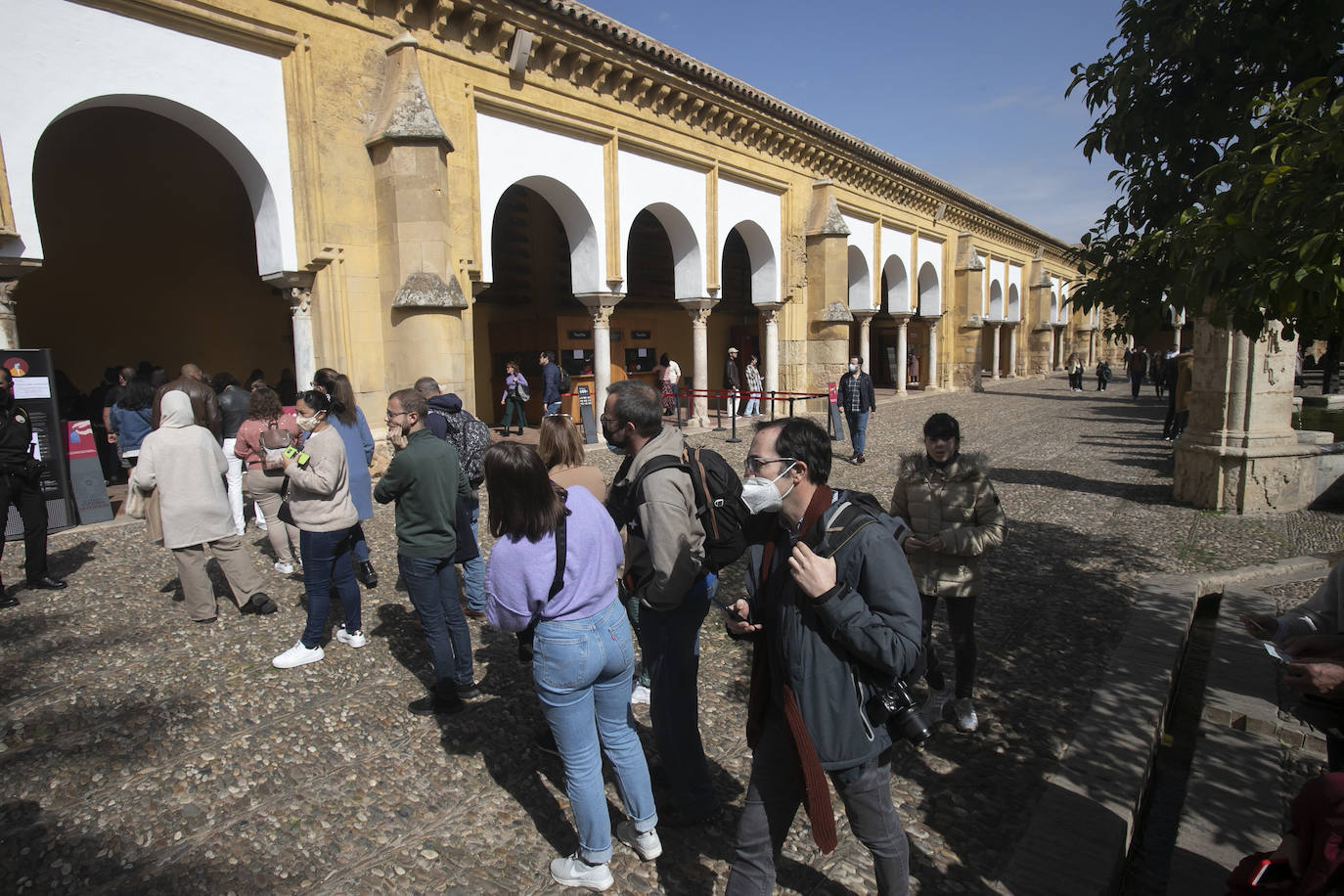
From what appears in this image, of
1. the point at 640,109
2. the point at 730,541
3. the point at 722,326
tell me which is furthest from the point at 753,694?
the point at 722,326

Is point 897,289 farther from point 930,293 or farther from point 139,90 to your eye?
point 139,90

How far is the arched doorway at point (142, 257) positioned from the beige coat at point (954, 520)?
13.2 m

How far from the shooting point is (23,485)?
227 inches

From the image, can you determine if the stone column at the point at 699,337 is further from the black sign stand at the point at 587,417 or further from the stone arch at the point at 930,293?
A: the stone arch at the point at 930,293

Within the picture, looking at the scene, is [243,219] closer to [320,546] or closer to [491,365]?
[491,365]

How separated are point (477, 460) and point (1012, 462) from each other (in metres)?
9.71

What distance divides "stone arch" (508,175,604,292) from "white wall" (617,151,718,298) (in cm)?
62

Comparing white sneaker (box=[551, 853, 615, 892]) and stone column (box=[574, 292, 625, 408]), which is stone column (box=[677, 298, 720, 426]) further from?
white sneaker (box=[551, 853, 615, 892])

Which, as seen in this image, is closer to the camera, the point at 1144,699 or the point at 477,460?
the point at 1144,699

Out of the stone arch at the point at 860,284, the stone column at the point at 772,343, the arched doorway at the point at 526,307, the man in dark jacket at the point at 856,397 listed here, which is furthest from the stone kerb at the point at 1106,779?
the stone arch at the point at 860,284

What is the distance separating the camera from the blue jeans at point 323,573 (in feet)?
14.4

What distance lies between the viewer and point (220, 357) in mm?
13289

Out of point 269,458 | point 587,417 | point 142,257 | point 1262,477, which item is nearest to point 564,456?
point 269,458

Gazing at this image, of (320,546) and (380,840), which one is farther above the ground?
(320,546)
